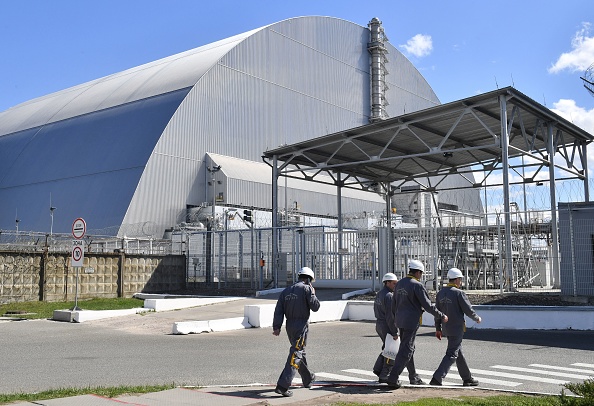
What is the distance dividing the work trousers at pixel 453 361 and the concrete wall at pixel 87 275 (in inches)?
749

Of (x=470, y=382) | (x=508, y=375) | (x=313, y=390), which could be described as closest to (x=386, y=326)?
(x=470, y=382)

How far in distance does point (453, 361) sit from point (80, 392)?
5.15m

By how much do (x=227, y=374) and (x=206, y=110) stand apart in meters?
32.8

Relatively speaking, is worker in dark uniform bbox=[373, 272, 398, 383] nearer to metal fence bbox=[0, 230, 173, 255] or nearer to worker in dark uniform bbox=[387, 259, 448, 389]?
worker in dark uniform bbox=[387, 259, 448, 389]

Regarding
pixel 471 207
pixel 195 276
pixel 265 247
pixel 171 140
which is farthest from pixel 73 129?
pixel 471 207

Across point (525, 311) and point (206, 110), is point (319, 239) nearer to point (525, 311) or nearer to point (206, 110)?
point (525, 311)

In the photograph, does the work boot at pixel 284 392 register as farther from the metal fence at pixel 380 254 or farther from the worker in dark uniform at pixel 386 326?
the metal fence at pixel 380 254

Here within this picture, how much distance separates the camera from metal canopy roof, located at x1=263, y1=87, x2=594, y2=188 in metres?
23.6

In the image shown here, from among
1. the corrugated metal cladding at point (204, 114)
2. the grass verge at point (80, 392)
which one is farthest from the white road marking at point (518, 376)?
the corrugated metal cladding at point (204, 114)

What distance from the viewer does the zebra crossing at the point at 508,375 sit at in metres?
9.66

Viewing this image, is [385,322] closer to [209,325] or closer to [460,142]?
[209,325]

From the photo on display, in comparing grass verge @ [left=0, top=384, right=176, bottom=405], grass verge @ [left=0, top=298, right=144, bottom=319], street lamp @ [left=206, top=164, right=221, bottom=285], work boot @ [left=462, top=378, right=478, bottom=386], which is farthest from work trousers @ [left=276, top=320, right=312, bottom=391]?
street lamp @ [left=206, top=164, right=221, bottom=285]

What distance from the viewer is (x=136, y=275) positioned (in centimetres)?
2939

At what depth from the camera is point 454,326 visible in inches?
375
